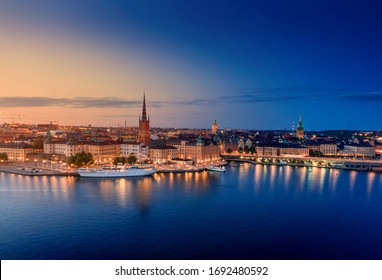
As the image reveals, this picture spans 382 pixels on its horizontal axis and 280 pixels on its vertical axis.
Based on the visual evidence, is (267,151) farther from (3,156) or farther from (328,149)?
(3,156)

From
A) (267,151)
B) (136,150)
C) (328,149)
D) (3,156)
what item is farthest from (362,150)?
(3,156)

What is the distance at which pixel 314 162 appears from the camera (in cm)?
2502

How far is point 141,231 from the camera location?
8273mm

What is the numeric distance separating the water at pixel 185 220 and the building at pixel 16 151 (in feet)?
26.5

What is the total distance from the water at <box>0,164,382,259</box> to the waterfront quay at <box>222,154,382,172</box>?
27.9ft

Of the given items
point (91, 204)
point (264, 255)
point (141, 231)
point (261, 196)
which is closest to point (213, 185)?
point (261, 196)

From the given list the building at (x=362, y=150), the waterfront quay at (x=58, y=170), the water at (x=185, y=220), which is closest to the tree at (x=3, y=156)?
the waterfront quay at (x=58, y=170)

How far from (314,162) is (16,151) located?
63.7 feet

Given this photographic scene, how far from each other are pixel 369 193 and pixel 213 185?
592 cm

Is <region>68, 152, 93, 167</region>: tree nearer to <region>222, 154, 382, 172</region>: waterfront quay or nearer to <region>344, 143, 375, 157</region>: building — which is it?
<region>222, 154, 382, 172</region>: waterfront quay

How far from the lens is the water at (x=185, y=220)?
7176 millimetres

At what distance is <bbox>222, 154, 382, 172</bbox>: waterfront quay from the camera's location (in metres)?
22.9

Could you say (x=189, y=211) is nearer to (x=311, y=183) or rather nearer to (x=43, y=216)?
(x=43, y=216)

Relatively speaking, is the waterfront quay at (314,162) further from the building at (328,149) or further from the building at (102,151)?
the building at (102,151)
